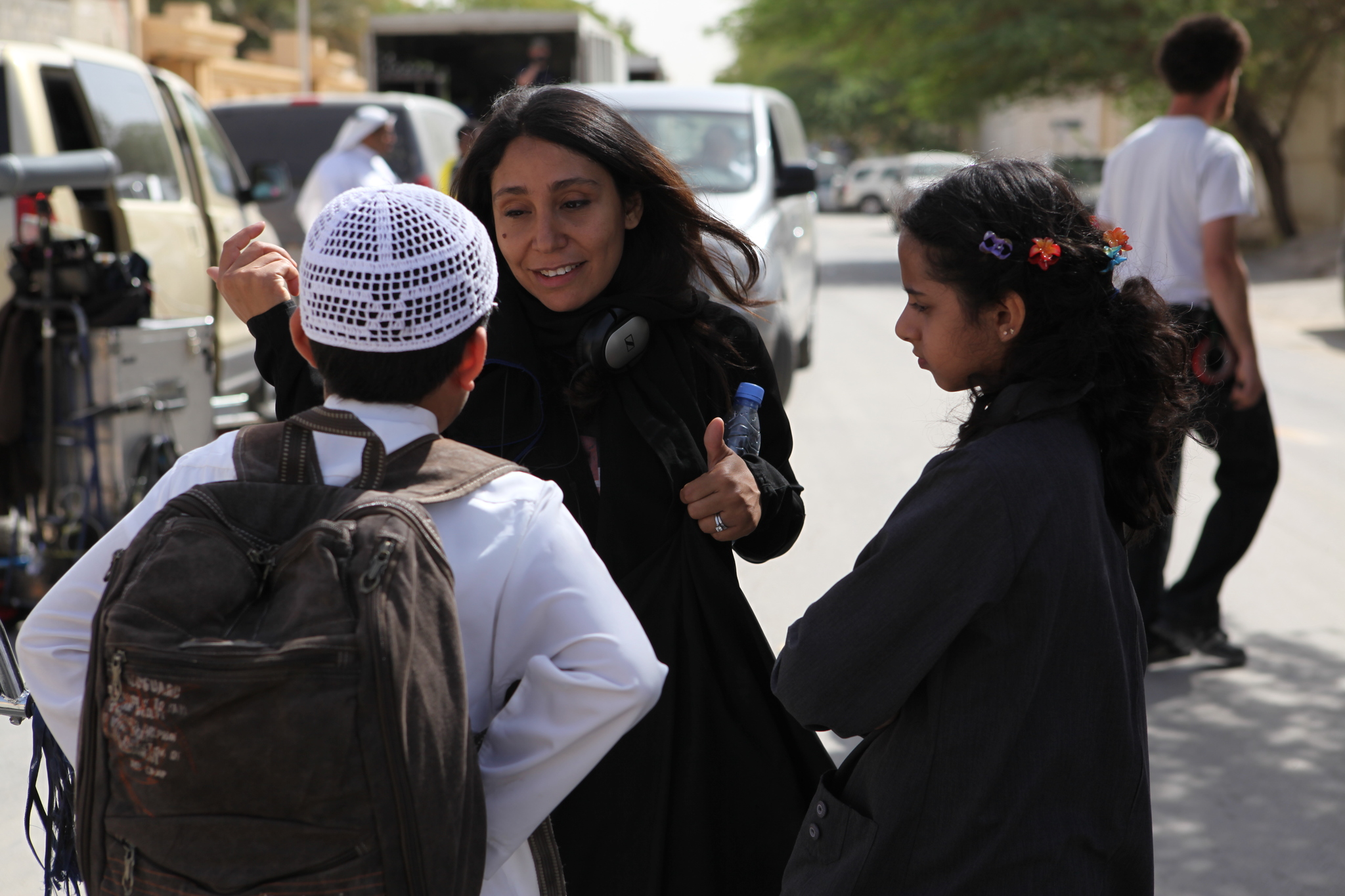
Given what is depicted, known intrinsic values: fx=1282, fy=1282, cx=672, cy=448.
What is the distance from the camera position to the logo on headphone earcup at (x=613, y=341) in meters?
2.14

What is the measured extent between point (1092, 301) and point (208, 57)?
2740 cm

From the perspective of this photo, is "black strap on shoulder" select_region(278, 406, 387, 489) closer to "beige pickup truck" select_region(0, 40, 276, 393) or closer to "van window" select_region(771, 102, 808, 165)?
"beige pickup truck" select_region(0, 40, 276, 393)

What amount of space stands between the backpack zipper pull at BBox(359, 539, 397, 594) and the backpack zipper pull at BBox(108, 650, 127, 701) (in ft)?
0.80

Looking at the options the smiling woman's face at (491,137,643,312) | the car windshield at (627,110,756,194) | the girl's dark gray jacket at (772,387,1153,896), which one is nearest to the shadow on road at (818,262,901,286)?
the car windshield at (627,110,756,194)

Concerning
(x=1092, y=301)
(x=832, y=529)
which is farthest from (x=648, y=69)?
(x=1092, y=301)

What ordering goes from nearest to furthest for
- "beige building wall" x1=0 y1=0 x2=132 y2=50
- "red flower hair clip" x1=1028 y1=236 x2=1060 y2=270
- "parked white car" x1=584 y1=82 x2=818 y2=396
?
1. "red flower hair clip" x1=1028 y1=236 x2=1060 y2=270
2. "parked white car" x1=584 y1=82 x2=818 y2=396
3. "beige building wall" x1=0 y1=0 x2=132 y2=50

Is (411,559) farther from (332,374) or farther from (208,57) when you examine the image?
(208,57)

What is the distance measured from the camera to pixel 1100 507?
5.57 ft

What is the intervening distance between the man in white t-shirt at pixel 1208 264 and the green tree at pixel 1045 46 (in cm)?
1672

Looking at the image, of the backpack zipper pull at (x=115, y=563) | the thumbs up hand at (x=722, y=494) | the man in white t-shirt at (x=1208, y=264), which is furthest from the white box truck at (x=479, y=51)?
the backpack zipper pull at (x=115, y=563)

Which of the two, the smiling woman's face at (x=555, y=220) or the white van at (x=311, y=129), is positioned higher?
the white van at (x=311, y=129)

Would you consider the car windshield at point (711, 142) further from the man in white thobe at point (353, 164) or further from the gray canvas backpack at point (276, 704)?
the gray canvas backpack at point (276, 704)

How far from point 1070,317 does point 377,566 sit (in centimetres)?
104

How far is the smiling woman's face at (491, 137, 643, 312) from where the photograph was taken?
7.59ft
